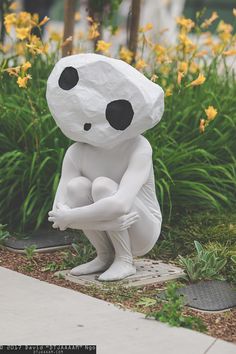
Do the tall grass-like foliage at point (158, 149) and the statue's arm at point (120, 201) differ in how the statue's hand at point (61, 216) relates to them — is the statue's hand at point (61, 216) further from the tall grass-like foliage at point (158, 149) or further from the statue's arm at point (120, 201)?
the tall grass-like foliage at point (158, 149)

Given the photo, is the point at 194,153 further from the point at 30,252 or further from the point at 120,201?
the point at 120,201

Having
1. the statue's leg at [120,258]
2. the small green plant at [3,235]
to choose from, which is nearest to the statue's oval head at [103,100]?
the statue's leg at [120,258]

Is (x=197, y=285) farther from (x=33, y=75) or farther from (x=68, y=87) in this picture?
(x=33, y=75)

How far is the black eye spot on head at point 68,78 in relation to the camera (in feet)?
16.0

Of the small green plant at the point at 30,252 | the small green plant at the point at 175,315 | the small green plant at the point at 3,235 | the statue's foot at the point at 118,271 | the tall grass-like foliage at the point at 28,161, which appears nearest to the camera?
the small green plant at the point at 175,315

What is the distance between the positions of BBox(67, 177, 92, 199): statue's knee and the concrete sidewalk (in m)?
0.59

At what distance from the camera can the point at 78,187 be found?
4918 millimetres

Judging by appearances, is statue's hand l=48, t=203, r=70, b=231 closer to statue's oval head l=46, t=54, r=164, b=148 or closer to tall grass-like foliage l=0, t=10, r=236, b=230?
statue's oval head l=46, t=54, r=164, b=148

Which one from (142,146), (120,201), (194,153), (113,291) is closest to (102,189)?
(120,201)

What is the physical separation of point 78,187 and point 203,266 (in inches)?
37.6

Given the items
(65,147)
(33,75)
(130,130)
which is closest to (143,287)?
(130,130)

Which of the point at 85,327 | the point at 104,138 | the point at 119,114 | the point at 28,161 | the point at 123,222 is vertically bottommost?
the point at 85,327

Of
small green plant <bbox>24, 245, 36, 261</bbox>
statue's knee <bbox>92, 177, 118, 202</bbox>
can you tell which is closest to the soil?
small green plant <bbox>24, 245, 36, 261</bbox>

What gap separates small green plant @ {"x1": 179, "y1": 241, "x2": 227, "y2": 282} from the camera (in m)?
5.10
